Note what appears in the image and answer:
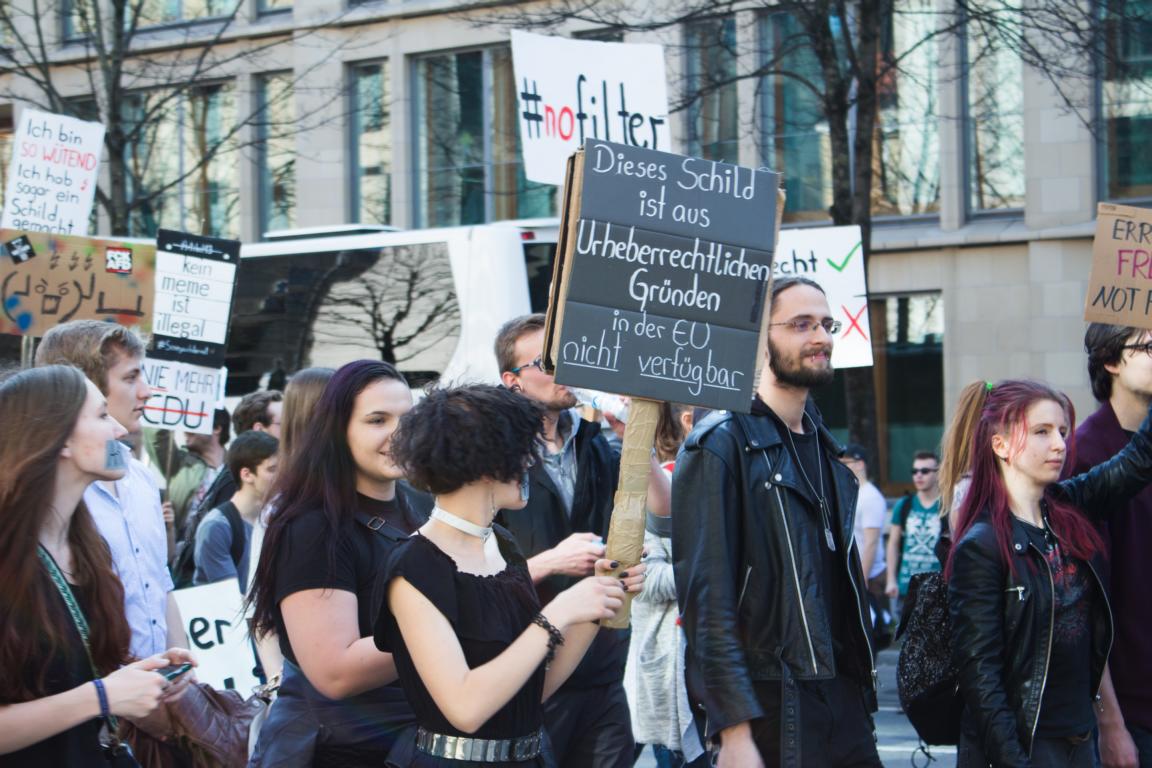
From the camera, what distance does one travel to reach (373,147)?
23344 millimetres

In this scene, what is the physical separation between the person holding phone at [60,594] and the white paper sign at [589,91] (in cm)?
Answer: 441

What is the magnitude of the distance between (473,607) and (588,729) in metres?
1.83

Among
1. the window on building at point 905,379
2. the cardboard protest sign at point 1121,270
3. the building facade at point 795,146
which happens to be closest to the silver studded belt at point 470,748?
the cardboard protest sign at point 1121,270

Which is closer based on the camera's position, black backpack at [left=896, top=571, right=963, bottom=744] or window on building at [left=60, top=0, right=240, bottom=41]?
black backpack at [left=896, top=571, right=963, bottom=744]

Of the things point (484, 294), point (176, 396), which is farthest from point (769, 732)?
point (484, 294)

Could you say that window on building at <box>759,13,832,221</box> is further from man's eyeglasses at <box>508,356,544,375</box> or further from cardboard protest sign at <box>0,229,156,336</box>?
man's eyeglasses at <box>508,356,544,375</box>

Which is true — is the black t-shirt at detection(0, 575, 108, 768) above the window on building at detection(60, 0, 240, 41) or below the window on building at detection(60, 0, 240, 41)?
below

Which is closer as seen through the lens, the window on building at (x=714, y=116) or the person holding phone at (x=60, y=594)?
the person holding phone at (x=60, y=594)

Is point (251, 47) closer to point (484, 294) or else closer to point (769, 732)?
point (484, 294)

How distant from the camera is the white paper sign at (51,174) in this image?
1079 cm

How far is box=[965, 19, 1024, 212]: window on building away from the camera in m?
19.3

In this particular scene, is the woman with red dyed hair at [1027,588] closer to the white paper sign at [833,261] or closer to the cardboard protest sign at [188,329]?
the white paper sign at [833,261]

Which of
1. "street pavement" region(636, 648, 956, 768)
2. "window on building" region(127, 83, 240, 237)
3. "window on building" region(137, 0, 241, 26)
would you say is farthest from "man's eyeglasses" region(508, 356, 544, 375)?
"window on building" region(137, 0, 241, 26)

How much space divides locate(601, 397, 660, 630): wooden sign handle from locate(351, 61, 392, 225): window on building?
19.9m
